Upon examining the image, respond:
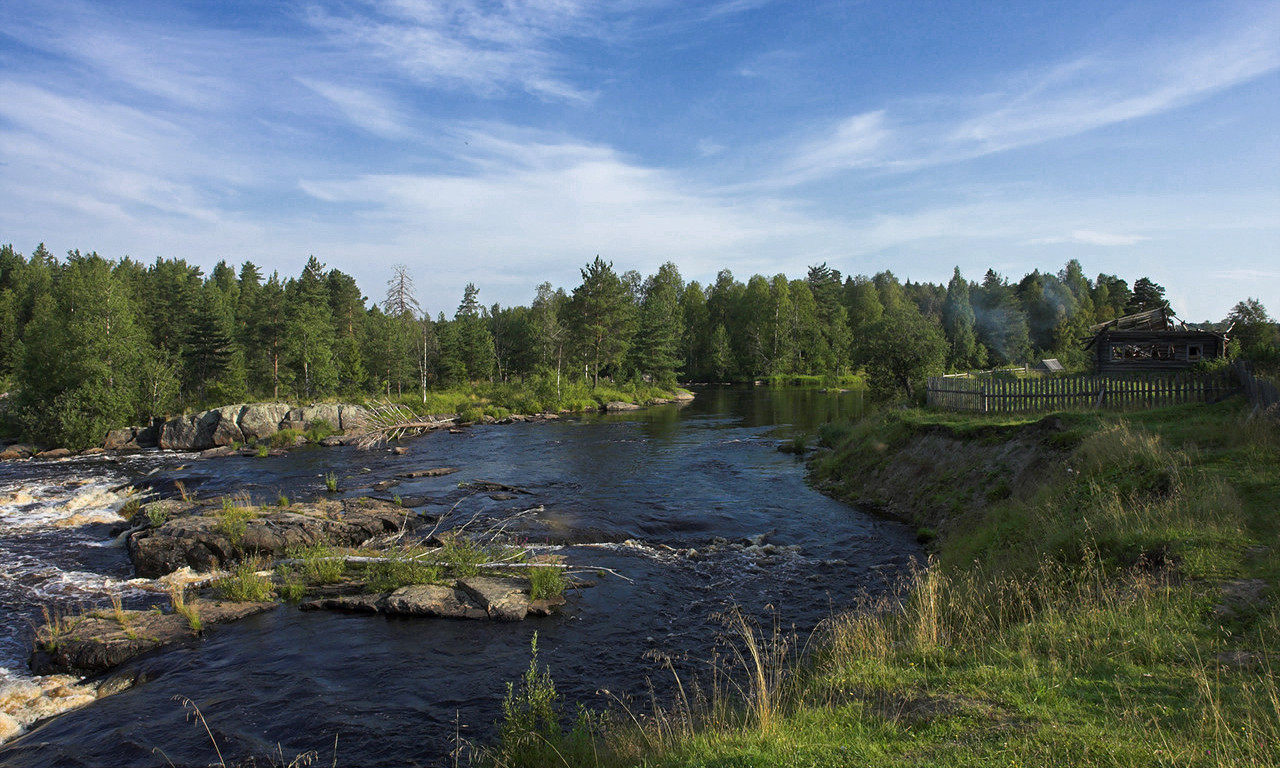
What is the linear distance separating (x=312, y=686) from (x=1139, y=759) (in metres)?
11.0

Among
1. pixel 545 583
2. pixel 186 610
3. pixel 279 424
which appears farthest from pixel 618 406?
pixel 186 610

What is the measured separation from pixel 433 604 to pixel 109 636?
5.68 m

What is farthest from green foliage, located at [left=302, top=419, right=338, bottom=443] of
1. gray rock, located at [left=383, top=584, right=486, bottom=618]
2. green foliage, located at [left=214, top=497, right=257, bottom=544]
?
gray rock, located at [left=383, top=584, right=486, bottom=618]

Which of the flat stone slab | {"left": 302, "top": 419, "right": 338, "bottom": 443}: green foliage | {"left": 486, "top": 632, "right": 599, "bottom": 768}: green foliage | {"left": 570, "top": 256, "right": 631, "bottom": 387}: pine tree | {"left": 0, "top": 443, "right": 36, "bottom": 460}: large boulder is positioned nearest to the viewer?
{"left": 486, "top": 632, "right": 599, "bottom": 768}: green foliage

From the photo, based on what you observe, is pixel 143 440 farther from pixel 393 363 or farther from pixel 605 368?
pixel 605 368

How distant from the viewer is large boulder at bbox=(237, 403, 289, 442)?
41.7 meters

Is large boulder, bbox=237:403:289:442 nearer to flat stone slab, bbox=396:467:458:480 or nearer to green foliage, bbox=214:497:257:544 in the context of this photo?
flat stone slab, bbox=396:467:458:480

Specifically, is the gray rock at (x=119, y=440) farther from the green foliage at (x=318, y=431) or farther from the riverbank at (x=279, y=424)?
the green foliage at (x=318, y=431)

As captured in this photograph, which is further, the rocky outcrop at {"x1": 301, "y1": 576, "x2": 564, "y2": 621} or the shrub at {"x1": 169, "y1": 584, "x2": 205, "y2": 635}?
the rocky outcrop at {"x1": 301, "y1": 576, "x2": 564, "y2": 621}

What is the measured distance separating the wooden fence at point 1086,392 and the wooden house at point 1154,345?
2273cm

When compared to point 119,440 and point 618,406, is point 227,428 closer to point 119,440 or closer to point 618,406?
point 119,440

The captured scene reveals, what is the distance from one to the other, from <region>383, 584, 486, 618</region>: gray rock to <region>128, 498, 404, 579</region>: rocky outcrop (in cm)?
506

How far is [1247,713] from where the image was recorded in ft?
18.1

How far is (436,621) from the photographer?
43.2 feet
